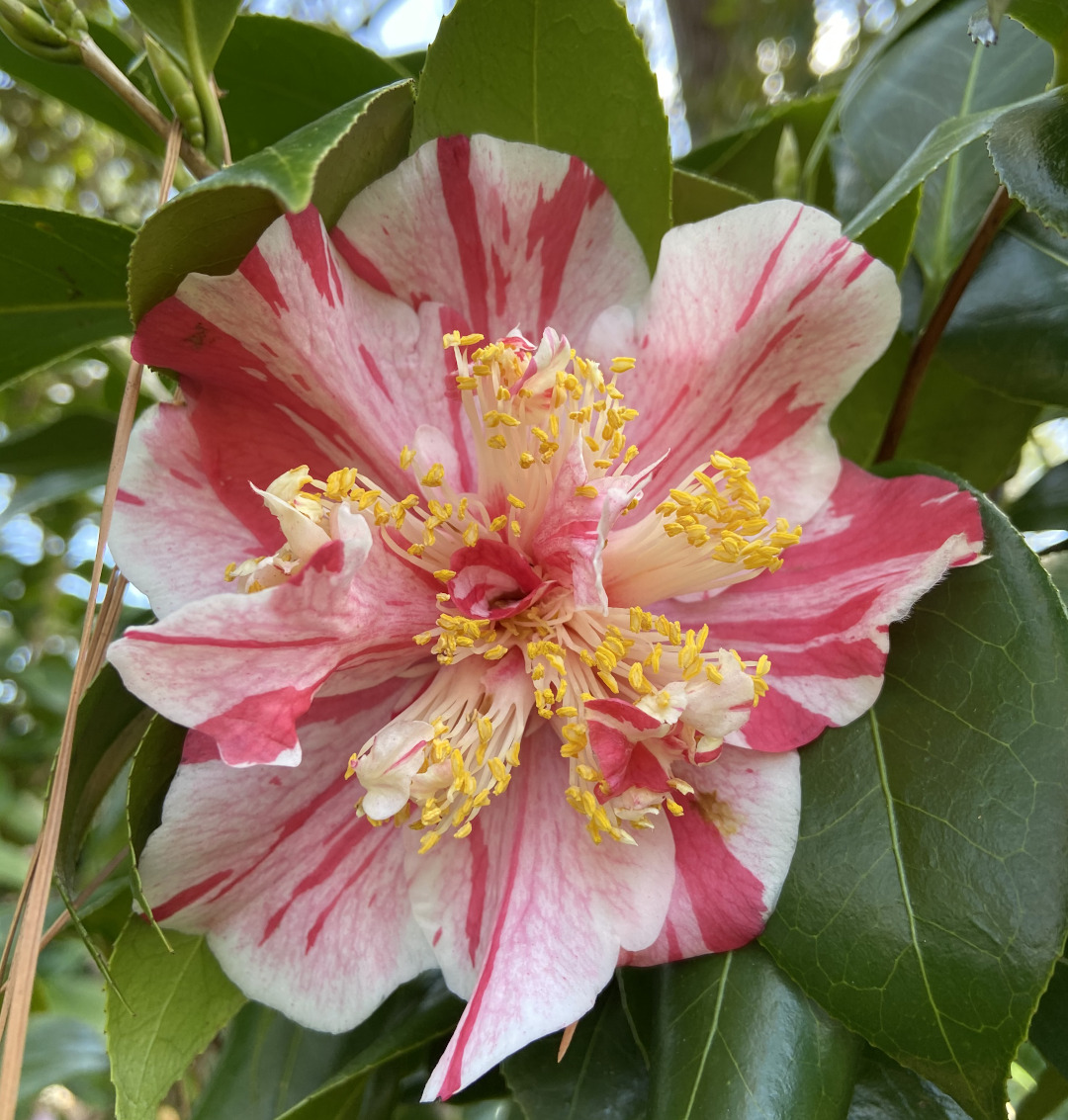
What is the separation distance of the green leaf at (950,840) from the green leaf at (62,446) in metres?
0.98

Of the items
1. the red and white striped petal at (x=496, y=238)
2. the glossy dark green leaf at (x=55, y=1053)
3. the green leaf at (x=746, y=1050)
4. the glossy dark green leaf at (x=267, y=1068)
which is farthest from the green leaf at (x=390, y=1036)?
the glossy dark green leaf at (x=55, y=1053)

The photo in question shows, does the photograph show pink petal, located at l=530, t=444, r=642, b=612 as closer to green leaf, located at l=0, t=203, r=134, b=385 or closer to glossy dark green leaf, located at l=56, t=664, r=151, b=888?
glossy dark green leaf, located at l=56, t=664, r=151, b=888

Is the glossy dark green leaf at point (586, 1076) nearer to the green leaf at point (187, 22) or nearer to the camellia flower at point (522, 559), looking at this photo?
the camellia flower at point (522, 559)

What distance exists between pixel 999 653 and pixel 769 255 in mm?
324

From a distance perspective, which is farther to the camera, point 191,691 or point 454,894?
point 454,894

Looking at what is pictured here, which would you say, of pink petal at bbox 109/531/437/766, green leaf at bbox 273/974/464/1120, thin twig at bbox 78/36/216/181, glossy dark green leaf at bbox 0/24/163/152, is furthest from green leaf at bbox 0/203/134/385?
green leaf at bbox 273/974/464/1120

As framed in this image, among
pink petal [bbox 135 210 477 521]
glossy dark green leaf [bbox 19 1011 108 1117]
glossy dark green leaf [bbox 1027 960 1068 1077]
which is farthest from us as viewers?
glossy dark green leaf [bbox 19 1011 108 1117]

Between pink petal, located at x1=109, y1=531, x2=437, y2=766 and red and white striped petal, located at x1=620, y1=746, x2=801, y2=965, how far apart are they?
0.92ft

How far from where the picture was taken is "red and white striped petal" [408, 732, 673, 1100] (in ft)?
1.99

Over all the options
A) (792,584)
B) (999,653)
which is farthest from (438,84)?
(999,653)

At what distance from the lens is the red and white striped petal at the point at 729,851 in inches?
25.8

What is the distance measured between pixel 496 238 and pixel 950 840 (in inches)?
20.9

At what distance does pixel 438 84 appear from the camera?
0.69m

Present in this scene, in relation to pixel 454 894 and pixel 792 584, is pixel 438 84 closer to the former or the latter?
pixel 792 584
